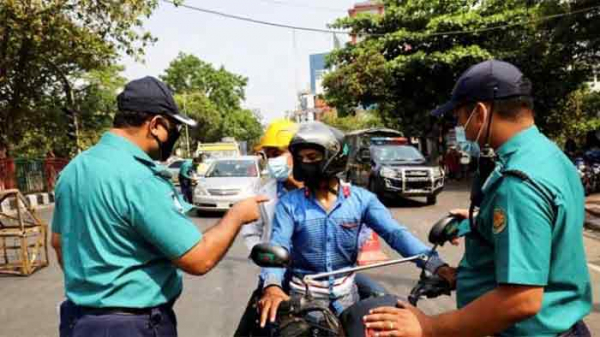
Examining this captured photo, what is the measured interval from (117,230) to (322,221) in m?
0.89

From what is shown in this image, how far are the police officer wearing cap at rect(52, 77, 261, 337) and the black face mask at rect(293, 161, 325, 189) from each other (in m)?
0.48

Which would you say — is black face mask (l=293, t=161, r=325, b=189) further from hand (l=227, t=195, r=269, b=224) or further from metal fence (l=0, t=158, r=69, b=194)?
metal fence (l=0, t=158, r=69, b=194)

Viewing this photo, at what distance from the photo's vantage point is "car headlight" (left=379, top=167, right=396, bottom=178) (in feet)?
41.0

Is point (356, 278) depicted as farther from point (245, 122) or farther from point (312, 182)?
point (245, 122)

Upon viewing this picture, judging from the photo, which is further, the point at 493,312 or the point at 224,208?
the point at 224,208

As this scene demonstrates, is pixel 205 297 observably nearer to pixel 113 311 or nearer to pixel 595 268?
pixel 113 311

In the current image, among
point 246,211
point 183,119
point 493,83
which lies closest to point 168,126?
point 183,119

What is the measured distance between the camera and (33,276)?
21.8 ft

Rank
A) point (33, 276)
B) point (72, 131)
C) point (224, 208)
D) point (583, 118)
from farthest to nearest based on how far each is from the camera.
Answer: point (583, 118), point (72, 131), point (224, 208), point (33, 276)

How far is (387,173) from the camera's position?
12.6 m

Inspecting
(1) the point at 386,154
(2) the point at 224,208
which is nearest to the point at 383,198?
(1) the point at 386,154

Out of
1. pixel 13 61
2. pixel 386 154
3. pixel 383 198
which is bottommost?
pixel 383 198

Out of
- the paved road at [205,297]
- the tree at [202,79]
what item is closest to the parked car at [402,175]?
the paved road at [205,297]

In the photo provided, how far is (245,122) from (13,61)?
51.7m
